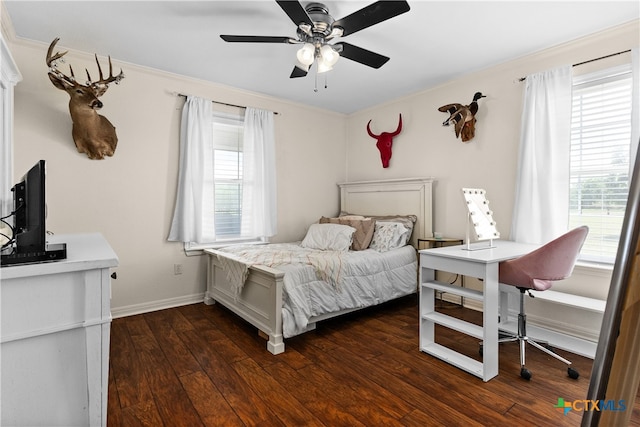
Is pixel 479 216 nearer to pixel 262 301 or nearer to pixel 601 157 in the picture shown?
pixel 601 157

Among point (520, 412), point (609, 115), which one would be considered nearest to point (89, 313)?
point (520, 412)

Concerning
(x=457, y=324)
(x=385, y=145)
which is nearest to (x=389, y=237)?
(x=385, y=145)

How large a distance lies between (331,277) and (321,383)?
0.95 m

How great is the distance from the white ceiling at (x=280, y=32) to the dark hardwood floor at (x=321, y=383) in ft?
8.35

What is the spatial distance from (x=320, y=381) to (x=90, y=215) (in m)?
2.67

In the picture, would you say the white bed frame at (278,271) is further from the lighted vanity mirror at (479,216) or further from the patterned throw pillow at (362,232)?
the lighted vanity mirror at (479,216)

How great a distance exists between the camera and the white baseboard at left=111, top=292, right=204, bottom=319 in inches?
129

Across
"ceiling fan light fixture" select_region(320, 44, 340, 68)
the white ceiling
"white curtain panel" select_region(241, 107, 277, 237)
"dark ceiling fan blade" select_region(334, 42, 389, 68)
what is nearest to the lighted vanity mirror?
"dark ceiling fan blade" select_region(334, 42, 389, 68)

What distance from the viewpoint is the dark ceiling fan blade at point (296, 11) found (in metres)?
1.86

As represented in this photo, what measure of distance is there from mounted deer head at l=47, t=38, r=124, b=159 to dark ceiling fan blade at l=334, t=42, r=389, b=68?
192 cm

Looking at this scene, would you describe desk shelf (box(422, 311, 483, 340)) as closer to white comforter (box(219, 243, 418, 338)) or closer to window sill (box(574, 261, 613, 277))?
white comforter (box(219, 243, 418, 338))

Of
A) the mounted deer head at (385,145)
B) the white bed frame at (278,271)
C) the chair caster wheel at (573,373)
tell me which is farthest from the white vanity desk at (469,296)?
the mounted deer head at (385,145)

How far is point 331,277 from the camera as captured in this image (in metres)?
2.88

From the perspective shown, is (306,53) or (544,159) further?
(544,159)
